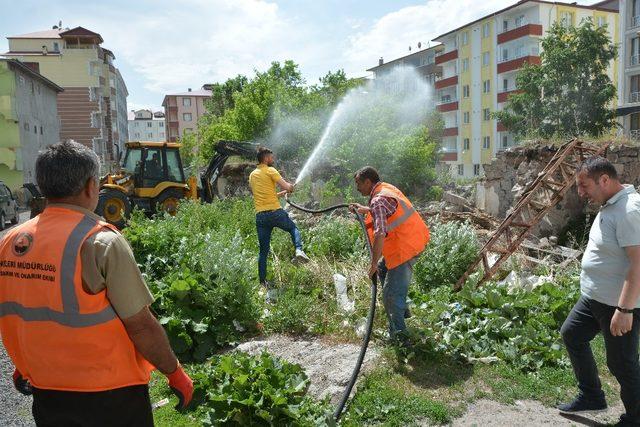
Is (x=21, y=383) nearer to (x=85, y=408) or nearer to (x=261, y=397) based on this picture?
(x=85, y=408)

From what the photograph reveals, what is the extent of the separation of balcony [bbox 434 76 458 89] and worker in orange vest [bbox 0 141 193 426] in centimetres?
5430

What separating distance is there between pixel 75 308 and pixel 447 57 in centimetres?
5544

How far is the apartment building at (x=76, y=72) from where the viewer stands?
55.5 metres

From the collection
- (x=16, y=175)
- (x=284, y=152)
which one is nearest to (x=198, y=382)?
(x=284, y=152)

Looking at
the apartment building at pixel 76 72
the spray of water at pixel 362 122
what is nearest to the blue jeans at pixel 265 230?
the spray of water at pixel 362 122

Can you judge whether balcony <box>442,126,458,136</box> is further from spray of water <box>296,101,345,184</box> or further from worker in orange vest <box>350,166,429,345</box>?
worker in orange vest <box>350,166,429,345</box>

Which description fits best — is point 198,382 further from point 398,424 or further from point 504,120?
point 504,120

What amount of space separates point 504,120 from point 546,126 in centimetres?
296

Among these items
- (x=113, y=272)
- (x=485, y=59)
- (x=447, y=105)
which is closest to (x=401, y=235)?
(x=113, y=272)

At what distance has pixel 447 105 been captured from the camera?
54.3 metres

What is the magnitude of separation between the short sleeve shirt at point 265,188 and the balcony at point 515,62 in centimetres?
4101

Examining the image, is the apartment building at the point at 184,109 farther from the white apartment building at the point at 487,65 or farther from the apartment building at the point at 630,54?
the apartment building at the point at 630,54

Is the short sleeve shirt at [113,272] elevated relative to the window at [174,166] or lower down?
lower down

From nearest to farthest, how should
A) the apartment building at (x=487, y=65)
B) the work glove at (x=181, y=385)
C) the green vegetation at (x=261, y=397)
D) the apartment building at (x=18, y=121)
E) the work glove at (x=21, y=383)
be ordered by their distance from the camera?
the work glove at (x=181, y=385), the work glove at (x=21, y=383), the green vegetation at (x=261, y=397), the apartment building at (x=18, y=121), the apartment building at (x=487, y=65)
